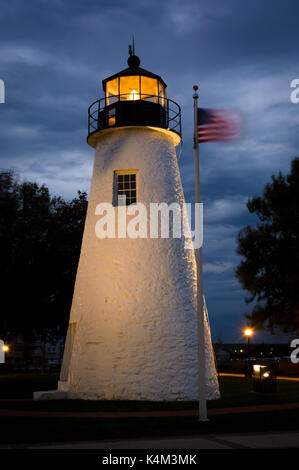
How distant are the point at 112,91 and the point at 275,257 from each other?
16.3 meters

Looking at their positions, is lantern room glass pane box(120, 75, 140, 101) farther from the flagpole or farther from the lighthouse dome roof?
the flagpole

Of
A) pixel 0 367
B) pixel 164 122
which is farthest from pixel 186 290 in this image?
pixel 0 367

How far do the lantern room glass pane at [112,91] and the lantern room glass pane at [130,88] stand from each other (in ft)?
0.94

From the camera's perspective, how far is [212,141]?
12750 millimetres

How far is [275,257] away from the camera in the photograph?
3056cm

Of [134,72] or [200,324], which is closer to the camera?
[200,324]

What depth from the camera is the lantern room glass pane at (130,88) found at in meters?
18.3

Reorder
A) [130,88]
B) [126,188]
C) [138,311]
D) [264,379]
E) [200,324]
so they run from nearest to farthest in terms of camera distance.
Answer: [200,324] → [138,311] → [126,188] → [264,379] → [130,88]

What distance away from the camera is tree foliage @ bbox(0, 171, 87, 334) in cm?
2262

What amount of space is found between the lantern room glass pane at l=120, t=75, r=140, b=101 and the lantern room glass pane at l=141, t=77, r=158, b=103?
22cm

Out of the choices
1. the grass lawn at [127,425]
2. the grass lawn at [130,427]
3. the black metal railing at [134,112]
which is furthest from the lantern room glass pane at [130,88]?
the grass lawn at [130,427]

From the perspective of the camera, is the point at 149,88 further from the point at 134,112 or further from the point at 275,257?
the point at 275,257

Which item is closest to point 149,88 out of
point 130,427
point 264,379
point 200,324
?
point 200,324

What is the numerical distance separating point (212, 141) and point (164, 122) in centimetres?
602
